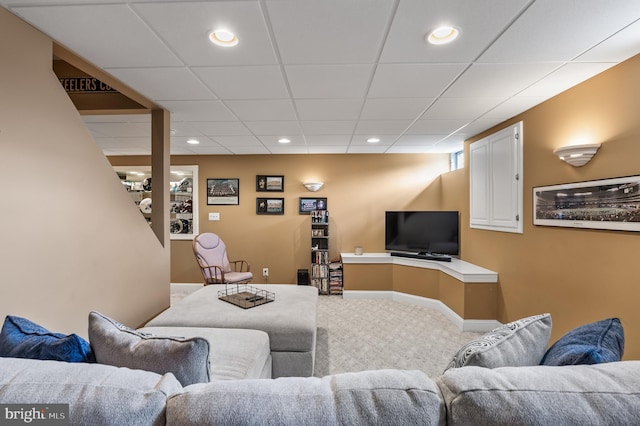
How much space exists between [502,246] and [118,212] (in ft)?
12.8

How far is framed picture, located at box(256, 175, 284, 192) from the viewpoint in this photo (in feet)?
16.8

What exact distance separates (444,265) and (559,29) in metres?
2.98

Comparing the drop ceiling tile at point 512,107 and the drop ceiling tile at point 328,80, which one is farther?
the drop ceiling tile at point 512,107

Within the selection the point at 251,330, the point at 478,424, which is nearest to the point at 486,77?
the point at 478,424

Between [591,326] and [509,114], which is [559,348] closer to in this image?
[591,326]

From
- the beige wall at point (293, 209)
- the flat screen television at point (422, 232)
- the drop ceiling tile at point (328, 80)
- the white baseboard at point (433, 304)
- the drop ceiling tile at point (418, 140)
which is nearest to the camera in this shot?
the drop ceiling tile at point (328, 80)

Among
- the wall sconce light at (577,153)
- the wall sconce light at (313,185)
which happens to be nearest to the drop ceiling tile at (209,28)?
the wall sconce light at (577,153)

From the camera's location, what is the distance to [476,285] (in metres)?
3.41

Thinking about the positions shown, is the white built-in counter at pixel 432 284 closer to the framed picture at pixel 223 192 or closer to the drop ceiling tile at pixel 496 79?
the drop ceiling tile at pixel 496 79

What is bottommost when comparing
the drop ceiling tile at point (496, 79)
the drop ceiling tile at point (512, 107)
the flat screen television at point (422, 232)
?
the flat screen television at point (422, 232)

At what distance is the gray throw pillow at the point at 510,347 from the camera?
931 mm

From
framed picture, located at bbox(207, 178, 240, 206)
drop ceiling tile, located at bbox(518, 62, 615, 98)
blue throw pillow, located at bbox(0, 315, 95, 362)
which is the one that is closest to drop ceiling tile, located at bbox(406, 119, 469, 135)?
drop ceiling tile, located at bbox(518, 62, 615, 98)

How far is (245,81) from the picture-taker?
2174 mm

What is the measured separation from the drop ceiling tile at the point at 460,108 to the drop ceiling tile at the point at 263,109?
1.42 m
